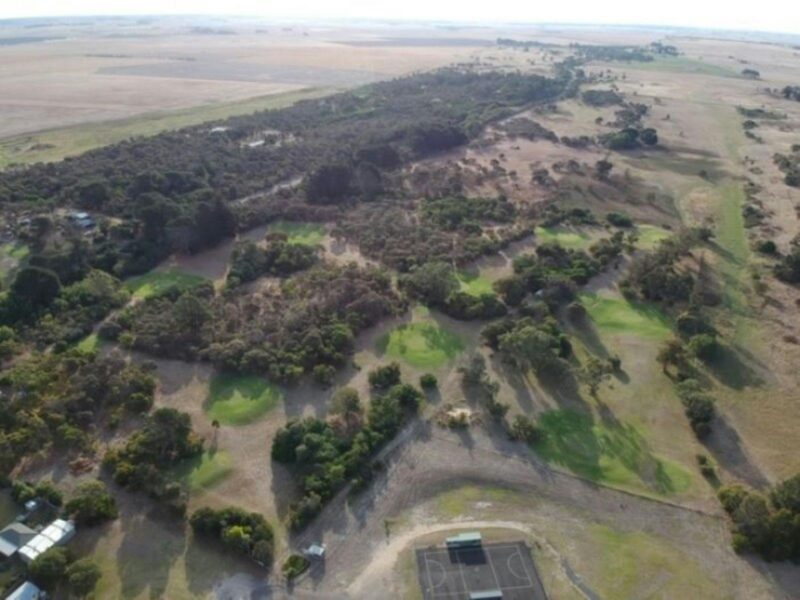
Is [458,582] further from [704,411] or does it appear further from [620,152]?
[620,152]

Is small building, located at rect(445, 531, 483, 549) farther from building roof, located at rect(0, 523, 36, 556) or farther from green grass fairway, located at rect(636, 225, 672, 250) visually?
green grass fairway, located at rect(636, 225, 672, 250)

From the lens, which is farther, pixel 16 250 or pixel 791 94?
pixel 791 94

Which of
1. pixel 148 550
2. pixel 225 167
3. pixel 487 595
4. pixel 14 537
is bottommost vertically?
pixel 225 167

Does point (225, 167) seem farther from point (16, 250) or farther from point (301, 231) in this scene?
point (16, 250)

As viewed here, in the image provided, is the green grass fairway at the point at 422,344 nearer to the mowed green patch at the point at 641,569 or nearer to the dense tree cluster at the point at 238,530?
the mowed green patch at the point at 641,569

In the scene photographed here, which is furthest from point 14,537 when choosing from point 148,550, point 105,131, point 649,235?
point 105,131

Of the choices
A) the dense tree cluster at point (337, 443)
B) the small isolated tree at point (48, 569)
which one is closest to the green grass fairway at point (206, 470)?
the dense tree cluster at point (337, 443)

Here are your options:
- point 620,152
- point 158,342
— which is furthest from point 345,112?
A: point 158,342
